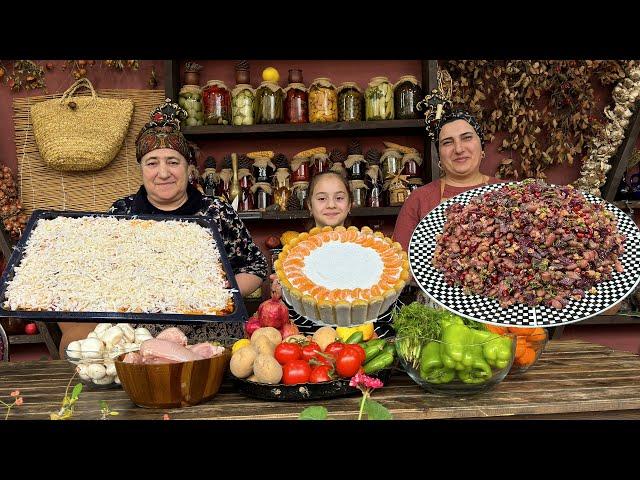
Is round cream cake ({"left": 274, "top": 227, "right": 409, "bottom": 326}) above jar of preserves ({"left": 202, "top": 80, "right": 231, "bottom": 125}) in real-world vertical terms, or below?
below

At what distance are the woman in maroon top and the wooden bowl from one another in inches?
57.2

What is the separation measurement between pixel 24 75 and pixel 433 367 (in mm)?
3835

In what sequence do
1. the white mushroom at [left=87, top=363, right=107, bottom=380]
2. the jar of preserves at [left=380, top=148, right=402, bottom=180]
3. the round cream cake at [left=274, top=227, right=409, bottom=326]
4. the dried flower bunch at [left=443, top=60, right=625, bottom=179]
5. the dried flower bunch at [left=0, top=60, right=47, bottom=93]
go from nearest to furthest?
the white mushroom at [left=87, top=363, right=107, bottom=380], the round cream cake at [left=274, top=227, right=409, bottom=326], the jar of preserves at [left=380, top=148, right=402, bottom=180], the dried flower bunch at [left=443, top=60, right=625, bottom=179], the dried flower bunch at [left=0, top=60, right=47, bottom=93]

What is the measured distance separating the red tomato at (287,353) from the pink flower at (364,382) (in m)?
0.16

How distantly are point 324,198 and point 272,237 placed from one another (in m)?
1.61

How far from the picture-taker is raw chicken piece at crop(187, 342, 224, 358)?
156 centimetres

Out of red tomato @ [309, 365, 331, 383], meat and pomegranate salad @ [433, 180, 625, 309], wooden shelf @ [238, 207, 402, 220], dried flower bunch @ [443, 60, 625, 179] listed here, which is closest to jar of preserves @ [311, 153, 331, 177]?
wooden shelf @ [238, 207, 402, 220]

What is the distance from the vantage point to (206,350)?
158 cm

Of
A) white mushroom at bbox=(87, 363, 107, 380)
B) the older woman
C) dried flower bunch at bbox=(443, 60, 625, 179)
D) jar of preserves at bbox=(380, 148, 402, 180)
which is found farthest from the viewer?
dried flower bunch at bbox=(443, 60, 625, 179)

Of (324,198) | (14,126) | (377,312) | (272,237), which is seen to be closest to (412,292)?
(324,198)

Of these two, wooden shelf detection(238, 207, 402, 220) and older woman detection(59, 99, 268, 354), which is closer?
older woman detection(59, 99, 268, 354)

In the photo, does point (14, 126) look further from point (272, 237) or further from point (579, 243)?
point (579, 243)

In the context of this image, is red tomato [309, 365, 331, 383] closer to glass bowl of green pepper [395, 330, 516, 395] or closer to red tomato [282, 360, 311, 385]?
red tomato [282, 360, 311, 385]

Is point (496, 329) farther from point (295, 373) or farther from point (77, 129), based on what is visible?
point (77, 129)
